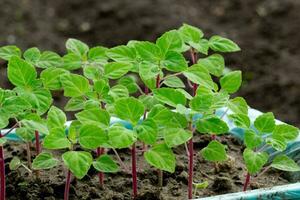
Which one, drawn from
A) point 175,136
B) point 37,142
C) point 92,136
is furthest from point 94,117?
point 37,142

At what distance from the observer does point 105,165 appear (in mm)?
1545

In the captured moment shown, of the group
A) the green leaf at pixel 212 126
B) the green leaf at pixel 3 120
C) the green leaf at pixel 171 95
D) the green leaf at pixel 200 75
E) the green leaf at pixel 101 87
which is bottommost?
the green leaf at pixel 212 126

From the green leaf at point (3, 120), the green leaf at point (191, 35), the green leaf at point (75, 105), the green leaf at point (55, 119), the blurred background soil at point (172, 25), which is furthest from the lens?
the blurred background soil at point (172, 25)

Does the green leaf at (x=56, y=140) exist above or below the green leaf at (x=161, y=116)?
below

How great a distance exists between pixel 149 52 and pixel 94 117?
7.7 inches

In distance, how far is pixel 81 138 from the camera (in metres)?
1.45

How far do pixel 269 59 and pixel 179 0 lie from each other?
2.76 ft

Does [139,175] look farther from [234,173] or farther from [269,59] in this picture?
[269,59]

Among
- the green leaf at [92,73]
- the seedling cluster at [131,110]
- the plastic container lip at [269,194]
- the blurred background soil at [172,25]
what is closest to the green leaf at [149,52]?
the seedling cluster at [131,110]

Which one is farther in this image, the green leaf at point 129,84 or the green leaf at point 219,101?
the green leaf at point 129,84

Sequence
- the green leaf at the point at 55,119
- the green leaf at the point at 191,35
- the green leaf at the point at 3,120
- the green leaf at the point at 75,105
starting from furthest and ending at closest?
the green leaf at the point at 191,35 < the green leaf at the point at 75,105 < the green leaf at the point at 55,119 < the green leaf at the point at 3,120

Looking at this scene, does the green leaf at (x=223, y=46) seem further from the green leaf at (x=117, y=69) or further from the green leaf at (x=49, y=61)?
the green leaf at (x=49, y=61)

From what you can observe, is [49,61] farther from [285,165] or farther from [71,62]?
[285,165]

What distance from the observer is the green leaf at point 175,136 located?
146 cm
